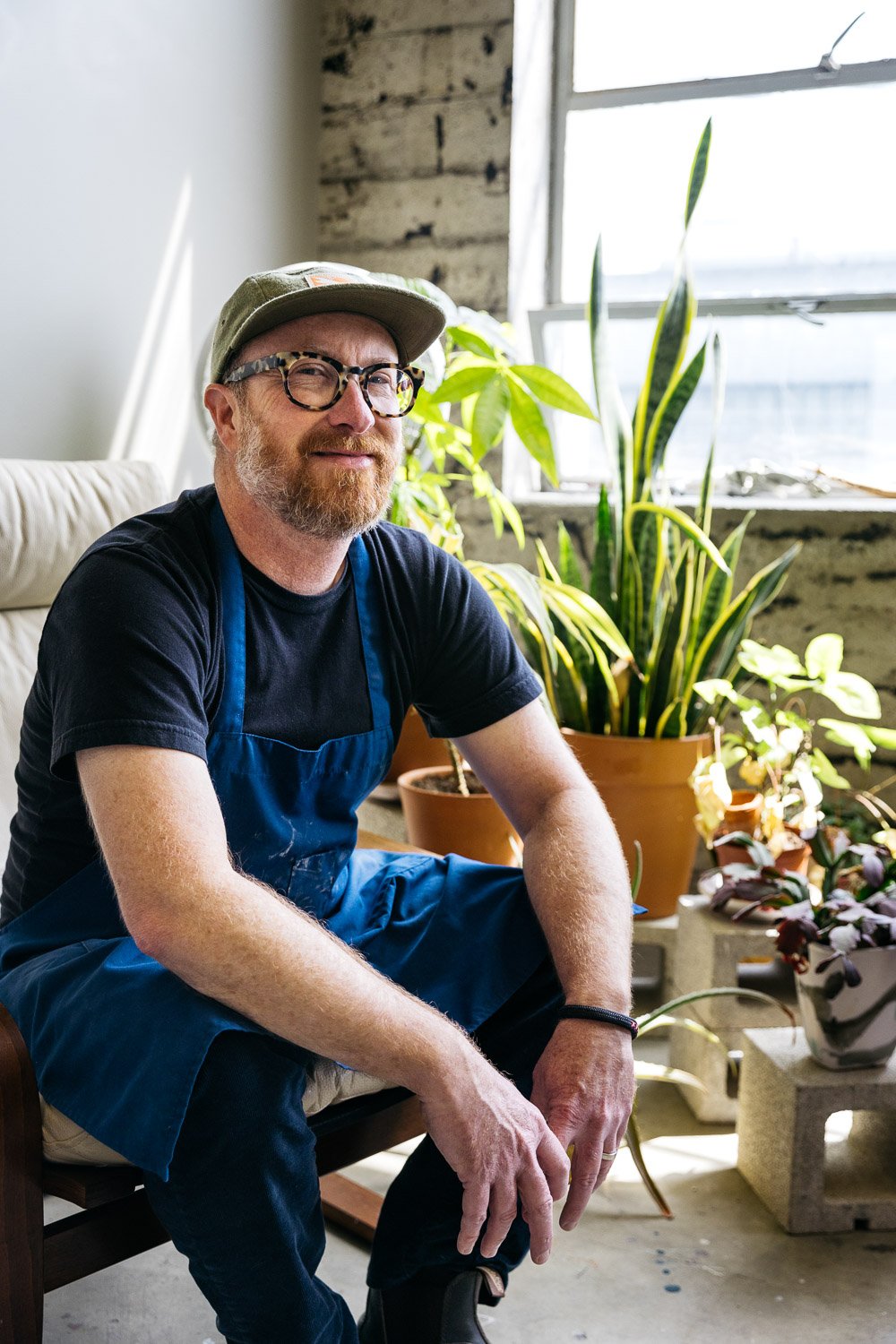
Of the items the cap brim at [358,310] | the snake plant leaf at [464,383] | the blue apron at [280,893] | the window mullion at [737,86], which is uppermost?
the window mullion at [737,86]

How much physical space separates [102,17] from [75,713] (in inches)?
70.3

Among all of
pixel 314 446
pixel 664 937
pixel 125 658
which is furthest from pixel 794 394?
pixel 125 658

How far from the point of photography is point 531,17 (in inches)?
121

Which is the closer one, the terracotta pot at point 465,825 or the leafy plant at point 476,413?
the leafy plant at point 476,413

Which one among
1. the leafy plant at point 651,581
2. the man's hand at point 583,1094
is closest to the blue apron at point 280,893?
the man's hand at point 583,1094

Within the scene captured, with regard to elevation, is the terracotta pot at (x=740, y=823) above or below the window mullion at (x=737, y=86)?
below

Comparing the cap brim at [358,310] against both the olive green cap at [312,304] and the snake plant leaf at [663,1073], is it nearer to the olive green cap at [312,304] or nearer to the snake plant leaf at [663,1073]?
the olive green cap at [312,304]

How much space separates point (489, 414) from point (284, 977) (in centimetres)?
114

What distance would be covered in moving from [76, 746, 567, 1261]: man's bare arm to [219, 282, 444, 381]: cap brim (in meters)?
0.54

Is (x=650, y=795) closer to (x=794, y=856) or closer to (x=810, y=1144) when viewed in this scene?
(x=794, y=856)

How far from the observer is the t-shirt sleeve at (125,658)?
3.76 feet

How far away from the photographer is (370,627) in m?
1.47

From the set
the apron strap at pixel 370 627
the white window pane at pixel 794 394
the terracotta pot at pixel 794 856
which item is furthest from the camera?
the white window pane at pixel 794 394

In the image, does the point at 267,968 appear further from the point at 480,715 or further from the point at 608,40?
the point at 608,40
